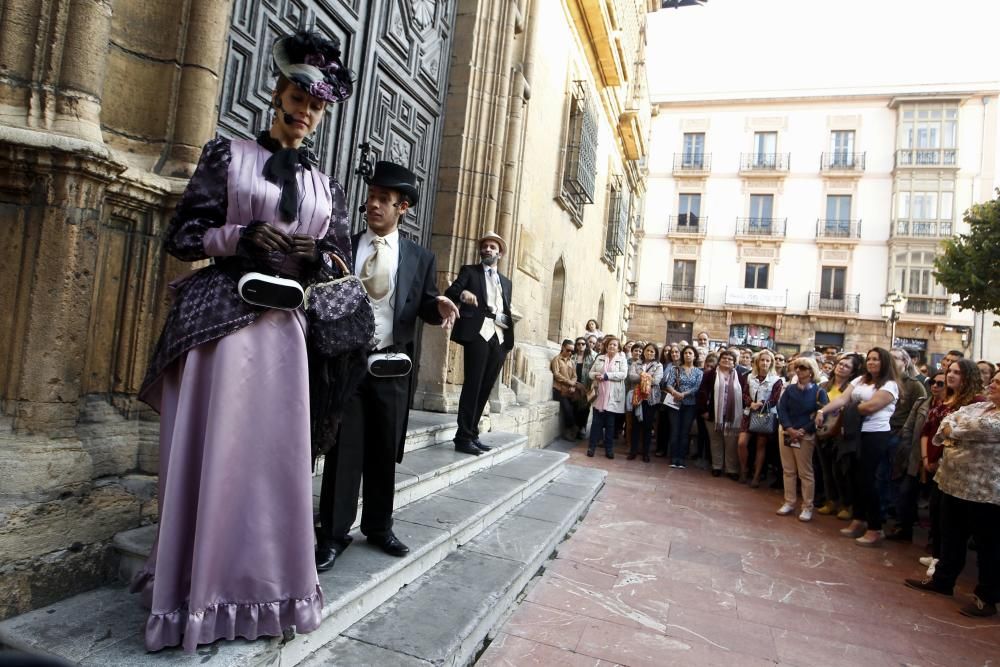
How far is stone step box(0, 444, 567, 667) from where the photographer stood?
5.82ft

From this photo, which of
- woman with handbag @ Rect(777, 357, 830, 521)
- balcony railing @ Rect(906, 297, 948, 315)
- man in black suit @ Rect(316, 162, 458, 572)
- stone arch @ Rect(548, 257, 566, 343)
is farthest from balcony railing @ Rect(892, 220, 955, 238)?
man in black suit @ Rect(316, 162, 458, 572)

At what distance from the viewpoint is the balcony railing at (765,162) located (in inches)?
1238

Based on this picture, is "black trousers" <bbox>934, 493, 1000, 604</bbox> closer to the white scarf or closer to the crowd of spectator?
the crowd of spectator

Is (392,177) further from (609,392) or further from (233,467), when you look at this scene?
(609,392)

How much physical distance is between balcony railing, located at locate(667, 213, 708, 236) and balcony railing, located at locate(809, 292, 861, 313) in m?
6.45

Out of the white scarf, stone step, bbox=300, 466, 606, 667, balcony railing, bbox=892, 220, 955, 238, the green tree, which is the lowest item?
stone step, bbox=300, 466, 606, 667

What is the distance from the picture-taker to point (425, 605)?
2590 mm

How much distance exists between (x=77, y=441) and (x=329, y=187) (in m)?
1.37

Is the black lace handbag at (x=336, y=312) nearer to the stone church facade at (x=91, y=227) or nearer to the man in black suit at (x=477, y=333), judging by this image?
the stone church facade at (x=91, y=227)

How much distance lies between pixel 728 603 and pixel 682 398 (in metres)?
5.25

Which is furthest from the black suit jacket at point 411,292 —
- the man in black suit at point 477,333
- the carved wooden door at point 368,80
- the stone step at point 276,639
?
the man in black suit at point 477,333

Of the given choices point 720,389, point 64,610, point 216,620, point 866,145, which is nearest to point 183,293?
point 216,620

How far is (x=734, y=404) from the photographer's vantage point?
317 inches

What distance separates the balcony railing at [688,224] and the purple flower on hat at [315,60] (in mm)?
32345
